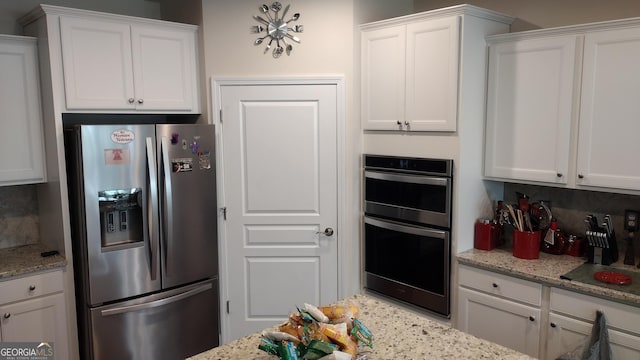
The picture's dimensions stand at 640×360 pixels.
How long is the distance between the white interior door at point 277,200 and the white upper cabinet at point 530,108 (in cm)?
103

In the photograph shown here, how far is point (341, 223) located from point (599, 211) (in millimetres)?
1585

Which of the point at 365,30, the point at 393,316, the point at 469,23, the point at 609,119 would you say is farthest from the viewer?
the point at 365,30

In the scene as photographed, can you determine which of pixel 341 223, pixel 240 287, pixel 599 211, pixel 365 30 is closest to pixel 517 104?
pixel 599 211

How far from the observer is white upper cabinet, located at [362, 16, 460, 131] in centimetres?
287

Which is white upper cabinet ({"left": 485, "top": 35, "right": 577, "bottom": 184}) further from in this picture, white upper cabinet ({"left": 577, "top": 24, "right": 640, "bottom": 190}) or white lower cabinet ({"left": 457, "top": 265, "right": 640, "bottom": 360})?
white lower cabinet ({"left": 457, "top": 265, "right": 640, "bottom": 360})

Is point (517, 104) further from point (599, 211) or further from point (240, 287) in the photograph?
point (240, 287)

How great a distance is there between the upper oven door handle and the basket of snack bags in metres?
1.56

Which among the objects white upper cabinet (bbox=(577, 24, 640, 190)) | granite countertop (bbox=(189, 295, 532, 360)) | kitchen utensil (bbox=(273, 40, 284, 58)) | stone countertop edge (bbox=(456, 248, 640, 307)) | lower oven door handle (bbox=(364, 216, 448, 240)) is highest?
kitchen utensil (bbox=(273, 40, 284, 58))

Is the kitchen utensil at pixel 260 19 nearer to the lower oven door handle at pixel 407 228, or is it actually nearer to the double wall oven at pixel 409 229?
the double wall oven at pixel 409 229

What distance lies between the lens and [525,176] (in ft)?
9.52

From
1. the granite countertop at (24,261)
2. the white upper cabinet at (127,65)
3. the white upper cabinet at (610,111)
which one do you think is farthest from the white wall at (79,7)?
the white upper cabinet at (610,111)

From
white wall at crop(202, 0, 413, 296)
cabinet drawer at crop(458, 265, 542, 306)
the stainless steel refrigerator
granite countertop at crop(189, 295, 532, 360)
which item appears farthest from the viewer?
white wall at crop(202, 0, 413, 296)

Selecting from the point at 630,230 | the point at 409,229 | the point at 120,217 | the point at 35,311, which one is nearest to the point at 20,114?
the point at 120,217

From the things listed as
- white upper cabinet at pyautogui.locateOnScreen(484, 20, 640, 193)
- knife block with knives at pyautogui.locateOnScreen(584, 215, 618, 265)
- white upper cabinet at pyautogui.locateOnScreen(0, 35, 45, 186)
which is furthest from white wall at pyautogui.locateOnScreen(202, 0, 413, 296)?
knife block with knives at pyautogui.locateOnScreen(584, 215, 618, 265)
